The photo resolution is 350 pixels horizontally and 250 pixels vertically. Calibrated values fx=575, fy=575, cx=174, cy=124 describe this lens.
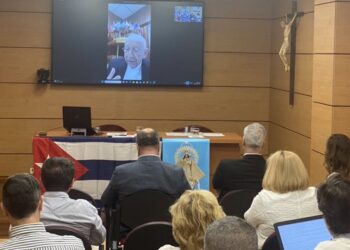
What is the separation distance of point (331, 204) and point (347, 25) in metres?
3.69

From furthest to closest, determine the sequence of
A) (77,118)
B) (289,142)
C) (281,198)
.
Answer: (289,142)
(77,118)
(281,198)

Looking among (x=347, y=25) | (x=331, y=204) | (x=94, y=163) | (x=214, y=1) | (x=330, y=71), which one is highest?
(x=214, y=1)

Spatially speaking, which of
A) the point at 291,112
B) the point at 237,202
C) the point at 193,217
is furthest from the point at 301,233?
the point at 291,112

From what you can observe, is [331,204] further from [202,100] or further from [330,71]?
[202,100]

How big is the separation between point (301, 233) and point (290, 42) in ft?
17.2

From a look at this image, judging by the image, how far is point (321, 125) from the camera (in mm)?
5859

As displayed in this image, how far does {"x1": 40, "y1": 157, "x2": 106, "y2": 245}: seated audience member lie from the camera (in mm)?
3412

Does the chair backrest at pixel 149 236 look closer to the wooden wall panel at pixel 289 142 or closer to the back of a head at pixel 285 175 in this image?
the back of a head at pixel 285 175

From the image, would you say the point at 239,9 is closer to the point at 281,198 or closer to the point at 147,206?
the point at 147,206

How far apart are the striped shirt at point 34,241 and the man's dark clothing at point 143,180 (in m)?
1.81

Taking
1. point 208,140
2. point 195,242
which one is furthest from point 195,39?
point 195,242

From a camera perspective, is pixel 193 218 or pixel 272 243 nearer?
pixel 193 218

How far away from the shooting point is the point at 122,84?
8188 millimetres

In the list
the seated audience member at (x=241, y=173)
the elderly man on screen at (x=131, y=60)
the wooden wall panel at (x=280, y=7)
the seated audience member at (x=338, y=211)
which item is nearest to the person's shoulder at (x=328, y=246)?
the seated audience member at (x=338, y=211)
